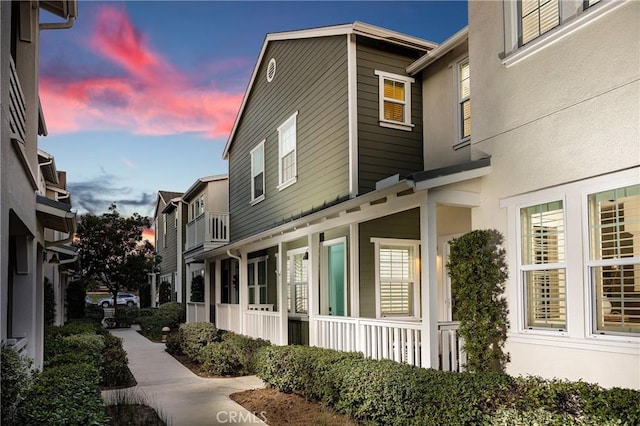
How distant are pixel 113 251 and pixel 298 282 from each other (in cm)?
1932

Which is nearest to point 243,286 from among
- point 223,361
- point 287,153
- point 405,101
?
point 223,361

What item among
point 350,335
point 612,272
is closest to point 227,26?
point 350,335

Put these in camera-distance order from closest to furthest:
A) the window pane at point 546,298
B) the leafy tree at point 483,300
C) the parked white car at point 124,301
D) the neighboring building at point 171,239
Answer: the window pane at point 546,298 < the leafy tree at point 483,300 < the neighboring building at point 171,239 < the parked white car at point 124,301

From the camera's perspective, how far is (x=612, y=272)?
18.8 ft

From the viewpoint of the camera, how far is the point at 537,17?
6.88 meters

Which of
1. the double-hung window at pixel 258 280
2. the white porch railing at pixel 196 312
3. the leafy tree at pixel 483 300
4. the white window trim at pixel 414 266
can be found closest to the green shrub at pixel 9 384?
the leafy tree at pixel 483 300

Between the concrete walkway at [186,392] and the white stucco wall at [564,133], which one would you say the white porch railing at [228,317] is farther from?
the white stucco wall at [564,133]

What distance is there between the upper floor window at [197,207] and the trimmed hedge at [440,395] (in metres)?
15.8

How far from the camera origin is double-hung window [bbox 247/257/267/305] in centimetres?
1595

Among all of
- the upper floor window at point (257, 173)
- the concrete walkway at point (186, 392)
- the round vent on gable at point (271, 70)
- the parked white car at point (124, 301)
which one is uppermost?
the round vent on gable at point (271, 70)

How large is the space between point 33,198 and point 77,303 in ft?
76.9

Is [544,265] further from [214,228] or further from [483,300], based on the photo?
[214,228]

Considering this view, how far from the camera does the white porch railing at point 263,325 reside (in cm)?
1216

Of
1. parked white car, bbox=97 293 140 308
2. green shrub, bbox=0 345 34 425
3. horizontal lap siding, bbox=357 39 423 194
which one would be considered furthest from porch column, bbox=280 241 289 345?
parked white car, bbox=97 293 140 308
